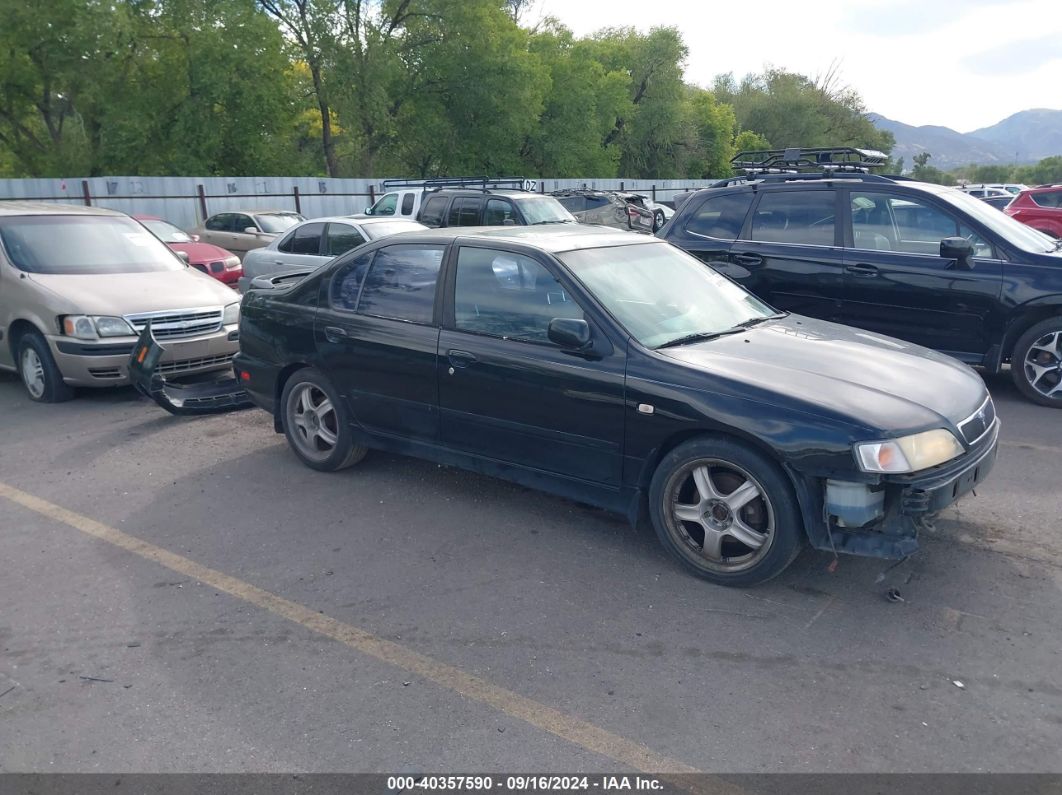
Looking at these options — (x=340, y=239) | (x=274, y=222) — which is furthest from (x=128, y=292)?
(x=274, y=222)

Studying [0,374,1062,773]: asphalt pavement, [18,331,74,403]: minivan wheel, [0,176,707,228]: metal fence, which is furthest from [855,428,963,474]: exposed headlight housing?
[0,176,707,228]: metal fence

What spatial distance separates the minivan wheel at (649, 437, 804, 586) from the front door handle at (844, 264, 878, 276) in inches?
167

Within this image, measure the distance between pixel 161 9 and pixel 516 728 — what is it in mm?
37947

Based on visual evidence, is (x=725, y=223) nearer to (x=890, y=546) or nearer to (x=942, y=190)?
(x=942, y=190)

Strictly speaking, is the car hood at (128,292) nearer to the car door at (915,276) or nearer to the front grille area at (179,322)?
the front grille area at (179,322)

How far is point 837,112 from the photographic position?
7044 cm

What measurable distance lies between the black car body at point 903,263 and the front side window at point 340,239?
4.64 meters

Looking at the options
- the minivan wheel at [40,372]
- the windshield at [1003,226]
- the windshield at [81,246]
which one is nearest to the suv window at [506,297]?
the windshield at [1003,226]

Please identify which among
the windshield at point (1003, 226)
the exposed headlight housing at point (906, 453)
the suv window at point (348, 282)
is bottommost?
the exposed headlight housing at point (906, 453)

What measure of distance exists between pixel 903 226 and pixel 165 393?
255 inches

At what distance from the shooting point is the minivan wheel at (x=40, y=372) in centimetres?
762

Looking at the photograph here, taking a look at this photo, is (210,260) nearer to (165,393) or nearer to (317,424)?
(165,393)

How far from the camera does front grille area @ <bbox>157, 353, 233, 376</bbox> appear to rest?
7676 mm
